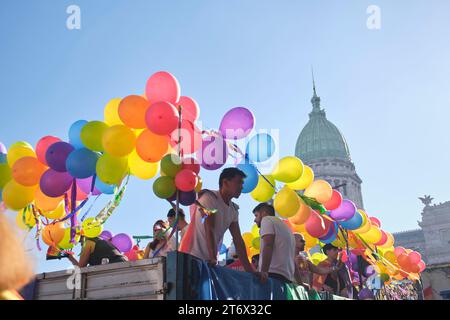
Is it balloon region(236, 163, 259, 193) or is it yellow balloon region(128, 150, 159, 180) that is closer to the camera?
yellow balloon region(128, 150, 159, 180)

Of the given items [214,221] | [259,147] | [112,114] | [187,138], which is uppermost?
[112,114]

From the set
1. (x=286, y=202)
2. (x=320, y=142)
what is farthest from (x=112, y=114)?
(x=320, y=142)

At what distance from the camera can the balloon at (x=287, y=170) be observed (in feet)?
22.2

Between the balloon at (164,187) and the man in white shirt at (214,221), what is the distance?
0.63 meters

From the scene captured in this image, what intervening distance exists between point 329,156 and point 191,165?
58.9 m

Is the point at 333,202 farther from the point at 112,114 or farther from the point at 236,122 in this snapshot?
the point at 112,114

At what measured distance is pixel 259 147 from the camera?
627cm

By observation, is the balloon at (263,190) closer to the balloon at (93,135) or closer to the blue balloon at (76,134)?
the balloon at (93,135)

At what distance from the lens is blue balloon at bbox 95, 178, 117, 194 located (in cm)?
626

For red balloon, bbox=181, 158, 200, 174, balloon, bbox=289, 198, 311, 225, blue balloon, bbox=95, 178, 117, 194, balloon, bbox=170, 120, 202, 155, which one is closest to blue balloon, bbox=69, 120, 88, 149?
blue balloon, bbox=95, 178, 117, 194

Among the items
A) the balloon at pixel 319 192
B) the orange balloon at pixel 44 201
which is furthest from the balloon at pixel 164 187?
the balloon at pixel 319 192

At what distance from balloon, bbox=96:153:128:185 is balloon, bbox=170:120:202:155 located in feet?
2.29

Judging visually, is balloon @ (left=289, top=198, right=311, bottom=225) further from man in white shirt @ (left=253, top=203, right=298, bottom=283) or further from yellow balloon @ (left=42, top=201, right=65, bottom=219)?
yellow balloon @ (left=42, top=201, right=65, bottom=219)

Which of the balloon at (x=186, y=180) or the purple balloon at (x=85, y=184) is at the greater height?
the purple balloon at (x=85, y=184)
